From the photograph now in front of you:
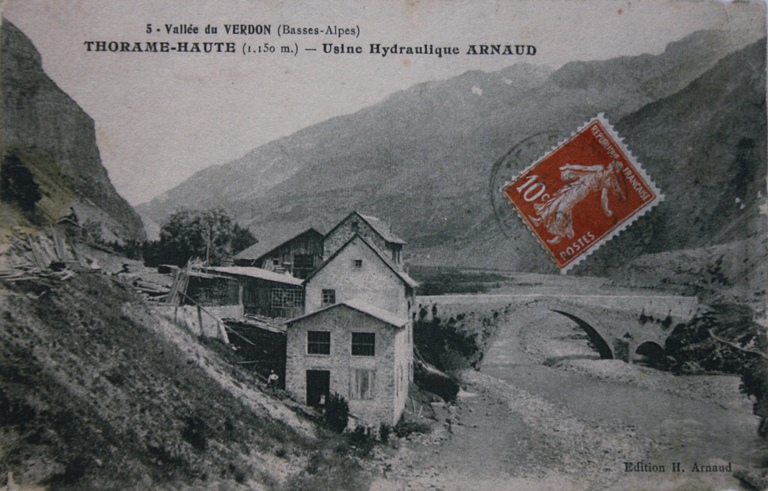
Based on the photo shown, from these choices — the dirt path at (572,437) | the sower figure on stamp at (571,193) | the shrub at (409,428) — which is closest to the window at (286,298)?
the shrub at (409,428)

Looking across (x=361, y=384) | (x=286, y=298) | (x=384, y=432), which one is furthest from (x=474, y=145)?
(x=384, y=432)

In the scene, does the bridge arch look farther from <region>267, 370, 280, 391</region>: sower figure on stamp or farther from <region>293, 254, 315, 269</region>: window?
<region>267, 370, 280, 391</region>: sower figure on stamp

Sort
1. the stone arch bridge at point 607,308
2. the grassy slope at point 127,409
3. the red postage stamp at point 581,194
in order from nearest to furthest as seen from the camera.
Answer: the grassy slope at point 127,409 → the red postage stamp at point 581,194 → the stone arch bridge at point 607,308

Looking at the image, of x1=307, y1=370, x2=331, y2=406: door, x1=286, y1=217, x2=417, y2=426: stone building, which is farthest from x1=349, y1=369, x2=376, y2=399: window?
x1=307, y1=370, x2=331, y2=406: door

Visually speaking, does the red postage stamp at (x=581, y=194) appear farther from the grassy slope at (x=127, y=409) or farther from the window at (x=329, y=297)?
the grassy slope at (x=127, y=409)

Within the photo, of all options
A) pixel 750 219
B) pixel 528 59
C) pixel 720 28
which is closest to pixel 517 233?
pixel 528 59

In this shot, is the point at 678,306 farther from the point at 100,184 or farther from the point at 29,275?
the point at 29,275

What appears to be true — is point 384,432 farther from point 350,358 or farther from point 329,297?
point 329,297
